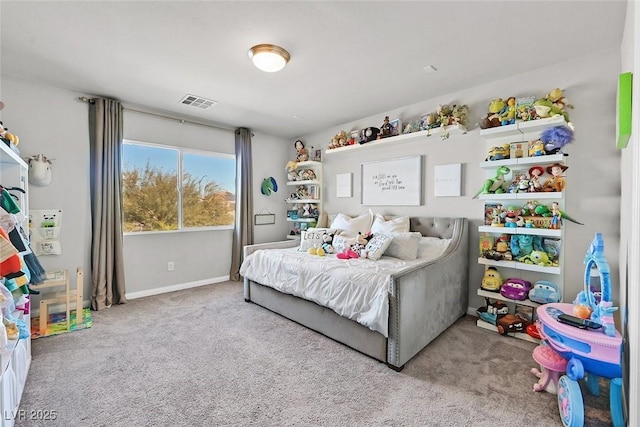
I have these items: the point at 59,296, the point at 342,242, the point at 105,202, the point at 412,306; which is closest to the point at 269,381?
the point at 412,306

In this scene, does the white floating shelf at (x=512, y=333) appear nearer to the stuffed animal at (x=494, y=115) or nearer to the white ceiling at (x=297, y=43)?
the stuffed animal at (x=494, y=115)

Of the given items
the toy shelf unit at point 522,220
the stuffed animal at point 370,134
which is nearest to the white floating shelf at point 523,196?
the toy shelf unit at point 522,220

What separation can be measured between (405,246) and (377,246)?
0.29 meters

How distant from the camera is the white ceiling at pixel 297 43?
1.79 meters

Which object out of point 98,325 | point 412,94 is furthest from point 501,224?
point 98,325

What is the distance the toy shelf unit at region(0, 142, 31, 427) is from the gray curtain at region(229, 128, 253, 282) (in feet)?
7.64

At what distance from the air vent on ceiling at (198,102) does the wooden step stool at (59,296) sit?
205 centimetres

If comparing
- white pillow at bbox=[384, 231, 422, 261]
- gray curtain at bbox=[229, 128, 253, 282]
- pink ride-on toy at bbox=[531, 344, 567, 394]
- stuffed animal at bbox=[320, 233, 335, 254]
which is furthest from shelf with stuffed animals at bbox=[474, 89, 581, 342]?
gray curtain at bbox=[229, 128, 253, 282]

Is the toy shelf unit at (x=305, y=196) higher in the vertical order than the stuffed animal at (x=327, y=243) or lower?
higher

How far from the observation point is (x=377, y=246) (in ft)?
9.45

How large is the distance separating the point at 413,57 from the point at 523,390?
8.18 feet

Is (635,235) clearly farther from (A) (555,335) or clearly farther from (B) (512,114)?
(B) (512,114)

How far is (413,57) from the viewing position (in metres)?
2.36

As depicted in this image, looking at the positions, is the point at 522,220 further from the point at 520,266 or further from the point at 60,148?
the point at 60,148
